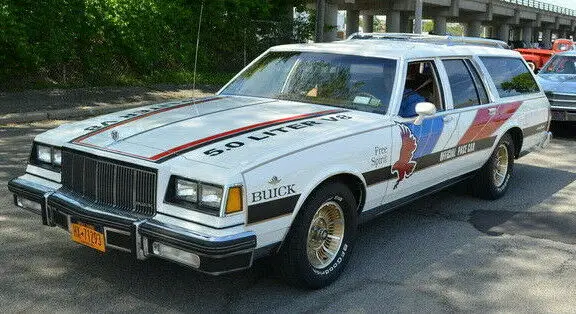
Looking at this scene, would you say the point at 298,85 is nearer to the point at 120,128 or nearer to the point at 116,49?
the point at 120,128

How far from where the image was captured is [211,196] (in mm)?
3707

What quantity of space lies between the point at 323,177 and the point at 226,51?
56.0 ft

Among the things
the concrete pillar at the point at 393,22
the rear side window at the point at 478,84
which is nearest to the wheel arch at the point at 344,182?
the rear side window at the point at 478,84

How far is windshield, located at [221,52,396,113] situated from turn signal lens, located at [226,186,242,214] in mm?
1754

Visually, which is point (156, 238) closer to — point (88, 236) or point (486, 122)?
point (88, 236)

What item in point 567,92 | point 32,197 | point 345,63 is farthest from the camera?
point 567,92

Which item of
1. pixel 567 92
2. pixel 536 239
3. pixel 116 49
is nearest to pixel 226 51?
pixel 116 49

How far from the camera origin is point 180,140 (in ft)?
13.5

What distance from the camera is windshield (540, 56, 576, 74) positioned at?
12945mm

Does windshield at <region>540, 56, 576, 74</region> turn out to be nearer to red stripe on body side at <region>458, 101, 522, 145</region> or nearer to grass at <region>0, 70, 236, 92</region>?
red stripe on body side at <region>458, 101, 522, 145</region>

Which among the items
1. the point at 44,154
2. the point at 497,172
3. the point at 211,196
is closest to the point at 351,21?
the point at 497,172

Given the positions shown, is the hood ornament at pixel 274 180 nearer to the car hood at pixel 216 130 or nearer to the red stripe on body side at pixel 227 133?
the car hood at pixel 216 130

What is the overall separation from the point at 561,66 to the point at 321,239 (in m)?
10.6

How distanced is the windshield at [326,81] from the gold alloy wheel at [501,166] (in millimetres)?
2248
